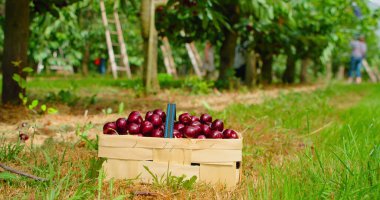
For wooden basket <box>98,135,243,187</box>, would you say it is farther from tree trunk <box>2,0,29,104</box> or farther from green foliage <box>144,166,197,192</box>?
tree trunk <box>2,0,29,104</box>

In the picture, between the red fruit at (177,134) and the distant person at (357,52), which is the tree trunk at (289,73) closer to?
the distant person at (357,52)

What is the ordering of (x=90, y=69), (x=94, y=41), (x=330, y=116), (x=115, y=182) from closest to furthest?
(x=115, y=182) → (x=330, y=116) → (x=94, y=41) → (x=90, y=69)

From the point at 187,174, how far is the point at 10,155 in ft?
2.87

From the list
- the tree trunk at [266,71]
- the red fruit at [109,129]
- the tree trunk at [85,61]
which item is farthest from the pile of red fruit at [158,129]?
the tree trunk at [85,61]

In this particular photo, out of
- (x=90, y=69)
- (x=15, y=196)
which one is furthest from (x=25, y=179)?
(x=90, y=69)

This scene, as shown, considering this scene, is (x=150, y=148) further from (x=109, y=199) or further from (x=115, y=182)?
(x=109, y=199)

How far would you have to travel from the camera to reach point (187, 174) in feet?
7.31

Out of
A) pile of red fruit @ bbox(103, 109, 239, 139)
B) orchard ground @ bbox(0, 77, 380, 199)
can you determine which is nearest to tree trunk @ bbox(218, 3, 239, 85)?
orchard ground @ bbox(0, 77, 380, 199)

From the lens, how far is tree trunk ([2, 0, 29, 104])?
15.8ft

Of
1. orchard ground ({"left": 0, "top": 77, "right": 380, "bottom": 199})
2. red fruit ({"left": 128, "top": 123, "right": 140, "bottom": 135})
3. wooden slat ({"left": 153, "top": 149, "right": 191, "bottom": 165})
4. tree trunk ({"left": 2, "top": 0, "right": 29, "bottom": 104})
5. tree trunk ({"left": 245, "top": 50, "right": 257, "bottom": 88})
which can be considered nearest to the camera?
orchard ground ({"left": 0, "top": 77, "right": 380, "bottom": 199})

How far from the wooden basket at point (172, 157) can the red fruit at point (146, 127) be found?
0.32ft

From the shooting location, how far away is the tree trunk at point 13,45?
190 inches

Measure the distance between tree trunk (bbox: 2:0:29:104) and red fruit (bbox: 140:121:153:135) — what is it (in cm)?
283

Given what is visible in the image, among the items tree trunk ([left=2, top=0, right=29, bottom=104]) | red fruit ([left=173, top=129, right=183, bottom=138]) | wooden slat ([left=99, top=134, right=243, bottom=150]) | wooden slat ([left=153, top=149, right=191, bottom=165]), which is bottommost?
wooden slat ([left=153, top=149, right=191, bottom=165])
